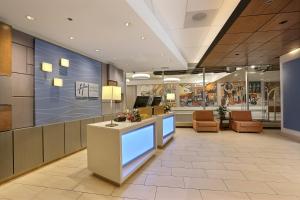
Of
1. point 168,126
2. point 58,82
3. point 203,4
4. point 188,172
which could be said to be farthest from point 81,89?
point 203,4

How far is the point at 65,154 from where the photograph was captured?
465cm

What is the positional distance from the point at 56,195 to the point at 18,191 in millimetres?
725

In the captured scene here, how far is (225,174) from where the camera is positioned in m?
3.47

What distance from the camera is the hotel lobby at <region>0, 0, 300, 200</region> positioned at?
292cm

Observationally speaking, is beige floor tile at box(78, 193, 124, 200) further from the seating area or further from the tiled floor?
the seating area

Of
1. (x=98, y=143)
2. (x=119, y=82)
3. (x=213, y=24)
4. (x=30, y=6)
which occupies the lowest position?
(x=98, y=143)

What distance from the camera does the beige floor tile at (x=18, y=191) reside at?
274cm

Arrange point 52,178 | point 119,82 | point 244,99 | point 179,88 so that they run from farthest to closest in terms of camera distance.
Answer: point 179,88, point 244,99, point 119,82, point 52,178

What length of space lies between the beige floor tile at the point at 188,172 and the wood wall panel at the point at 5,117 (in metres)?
3.32

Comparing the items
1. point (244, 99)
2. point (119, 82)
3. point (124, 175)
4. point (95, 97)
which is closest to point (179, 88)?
point (244, 99)

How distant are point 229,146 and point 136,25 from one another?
450 cm

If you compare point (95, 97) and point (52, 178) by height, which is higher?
point (95, 97)

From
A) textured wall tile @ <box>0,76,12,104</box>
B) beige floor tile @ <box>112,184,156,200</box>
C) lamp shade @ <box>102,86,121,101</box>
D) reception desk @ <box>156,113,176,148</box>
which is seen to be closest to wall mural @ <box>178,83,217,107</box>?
reception desk @ <box>156,113,176,148</box>

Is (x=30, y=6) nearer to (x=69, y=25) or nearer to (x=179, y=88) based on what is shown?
(x=69, y=25)
